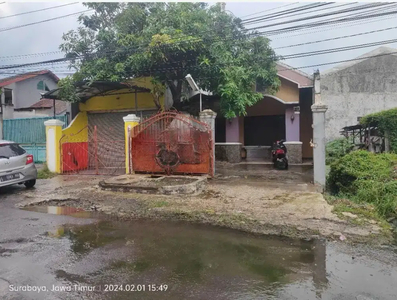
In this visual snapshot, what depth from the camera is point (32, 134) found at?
1538cm

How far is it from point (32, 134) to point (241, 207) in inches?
508

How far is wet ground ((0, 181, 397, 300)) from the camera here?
125 inches

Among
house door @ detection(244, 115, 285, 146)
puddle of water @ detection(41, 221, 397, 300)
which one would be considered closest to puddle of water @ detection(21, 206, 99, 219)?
puddle of water @ detection(41, 221, 397, 300)

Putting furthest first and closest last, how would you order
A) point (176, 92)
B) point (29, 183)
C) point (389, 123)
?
point (176, 92), point (389, 123), point (29, 183)

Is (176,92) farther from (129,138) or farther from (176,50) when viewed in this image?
(129,138)

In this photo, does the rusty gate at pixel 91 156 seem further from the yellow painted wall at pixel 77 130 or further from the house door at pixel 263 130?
the house door at pixel 263 130

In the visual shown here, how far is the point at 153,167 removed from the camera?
34.1 ft

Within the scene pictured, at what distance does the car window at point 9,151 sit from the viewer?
841cm

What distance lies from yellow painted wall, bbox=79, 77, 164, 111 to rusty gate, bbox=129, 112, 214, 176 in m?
3.38

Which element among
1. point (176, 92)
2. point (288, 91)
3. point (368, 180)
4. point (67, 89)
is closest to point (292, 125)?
point (288, 91)

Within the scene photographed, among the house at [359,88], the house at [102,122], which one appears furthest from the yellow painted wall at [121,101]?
the house at [359,88]

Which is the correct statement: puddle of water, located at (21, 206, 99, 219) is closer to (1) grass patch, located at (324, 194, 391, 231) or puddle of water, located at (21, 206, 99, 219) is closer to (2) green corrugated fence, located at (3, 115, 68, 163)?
(1) grass patch, located at (324, 194, 391, 231)

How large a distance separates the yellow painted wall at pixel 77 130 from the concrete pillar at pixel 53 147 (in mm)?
889

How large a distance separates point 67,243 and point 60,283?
4.52 feet
